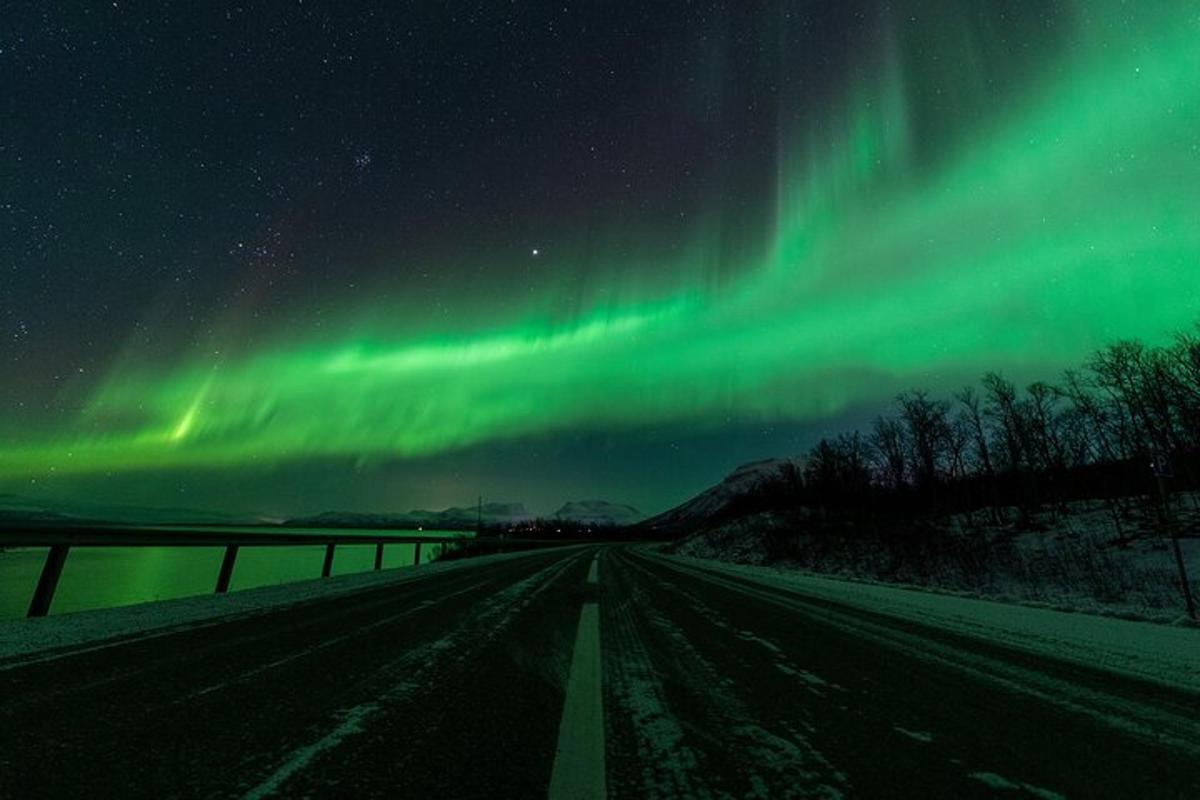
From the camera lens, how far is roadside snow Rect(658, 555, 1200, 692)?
14.2 feet

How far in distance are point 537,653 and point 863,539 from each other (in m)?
34.6

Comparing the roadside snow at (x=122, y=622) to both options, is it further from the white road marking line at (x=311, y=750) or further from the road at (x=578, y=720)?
the white road marking line at (x=311, y=750)

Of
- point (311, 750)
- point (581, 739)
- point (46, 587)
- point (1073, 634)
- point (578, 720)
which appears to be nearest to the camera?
point (311, 750)

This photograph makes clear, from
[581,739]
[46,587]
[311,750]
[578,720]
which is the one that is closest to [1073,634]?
[578,720]

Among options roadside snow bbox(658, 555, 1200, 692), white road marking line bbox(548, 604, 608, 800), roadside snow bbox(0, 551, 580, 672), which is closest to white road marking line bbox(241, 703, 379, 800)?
white road marking line bbox(548, 604, 608, 800)

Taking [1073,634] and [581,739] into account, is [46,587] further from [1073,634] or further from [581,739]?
[1073,634]

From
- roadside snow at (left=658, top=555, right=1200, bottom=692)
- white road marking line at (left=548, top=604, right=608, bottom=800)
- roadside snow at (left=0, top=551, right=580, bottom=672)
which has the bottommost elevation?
roadside snow at (left=0, top=551, right=580, bottom=672)

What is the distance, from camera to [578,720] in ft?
8.99

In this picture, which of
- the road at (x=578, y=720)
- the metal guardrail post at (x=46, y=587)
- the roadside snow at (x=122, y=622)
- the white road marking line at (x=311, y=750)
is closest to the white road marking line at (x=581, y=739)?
the road at (x=578, y=720)

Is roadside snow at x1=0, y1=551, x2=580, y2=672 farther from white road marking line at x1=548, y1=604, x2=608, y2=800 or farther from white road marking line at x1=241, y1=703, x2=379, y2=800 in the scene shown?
white road marking line at x1=548, y1=604, x2=608, y2=800

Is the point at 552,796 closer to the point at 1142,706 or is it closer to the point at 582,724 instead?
the point at 582,724

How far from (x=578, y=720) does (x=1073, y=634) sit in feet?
20.0

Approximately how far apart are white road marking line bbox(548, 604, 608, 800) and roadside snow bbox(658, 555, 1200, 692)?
388 cm

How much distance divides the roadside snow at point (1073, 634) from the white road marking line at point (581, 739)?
3.88m
